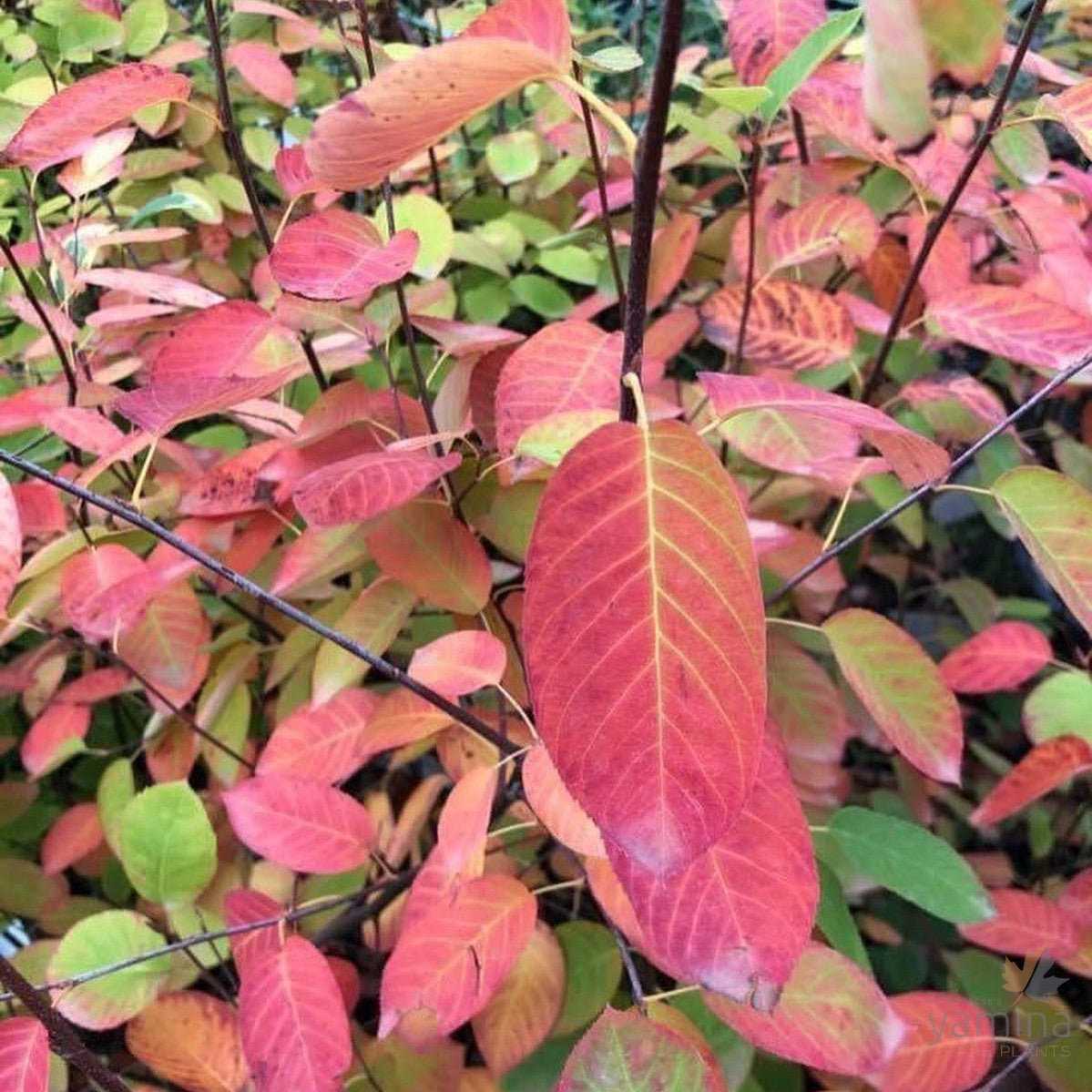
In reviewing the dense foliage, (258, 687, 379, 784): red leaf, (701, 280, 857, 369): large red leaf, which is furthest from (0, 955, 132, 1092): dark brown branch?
(701, 280, 857, 369): large red leaf

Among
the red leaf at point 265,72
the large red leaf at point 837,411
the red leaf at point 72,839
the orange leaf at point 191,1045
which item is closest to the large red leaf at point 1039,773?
the large red leaf at point 837,411

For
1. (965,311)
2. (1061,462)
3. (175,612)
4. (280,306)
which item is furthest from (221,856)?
(1061,462)

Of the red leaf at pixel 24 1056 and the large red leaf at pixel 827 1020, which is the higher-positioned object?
the red leaf at pixel 24 1056

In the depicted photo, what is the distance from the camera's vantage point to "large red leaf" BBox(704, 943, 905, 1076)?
54 centimetres

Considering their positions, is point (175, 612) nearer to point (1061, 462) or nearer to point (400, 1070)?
point (400, 1070)

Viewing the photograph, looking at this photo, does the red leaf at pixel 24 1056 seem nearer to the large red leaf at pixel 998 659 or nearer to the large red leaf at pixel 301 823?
the large red leaf at pixel 301 823

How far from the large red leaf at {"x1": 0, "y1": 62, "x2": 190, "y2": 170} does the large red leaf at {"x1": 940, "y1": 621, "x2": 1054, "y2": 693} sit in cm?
80

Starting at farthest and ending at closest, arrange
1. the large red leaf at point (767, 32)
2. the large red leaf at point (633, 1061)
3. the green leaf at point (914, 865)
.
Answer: the large red leaf at point (767, 32)
the green leaf at point (914, 865)
the large red leaf at point (633, 1061)

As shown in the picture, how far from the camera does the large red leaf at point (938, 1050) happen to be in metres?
0.65

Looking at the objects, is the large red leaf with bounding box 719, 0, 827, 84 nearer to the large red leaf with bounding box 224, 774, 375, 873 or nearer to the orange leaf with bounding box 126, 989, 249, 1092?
the large red leaf with bounding box 224, 774, 375, 873

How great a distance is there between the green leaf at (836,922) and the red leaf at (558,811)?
0.73 ft

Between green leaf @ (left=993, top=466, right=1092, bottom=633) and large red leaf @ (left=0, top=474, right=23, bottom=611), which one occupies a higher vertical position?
large red leaf @ (left=0, top=474, right=23, bottom=611)

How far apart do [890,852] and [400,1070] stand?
42cm

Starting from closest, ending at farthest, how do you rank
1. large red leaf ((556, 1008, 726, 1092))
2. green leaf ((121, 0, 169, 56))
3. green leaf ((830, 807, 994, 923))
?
large red leaf ((556, 1008, 726, 1092)) < green leaf ((830, 807, 994, 923)) < green leaf ((121, 0, 169, 56))
